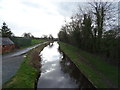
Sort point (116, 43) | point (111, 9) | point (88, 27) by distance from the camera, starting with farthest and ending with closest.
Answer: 1. point (88, 27)
2. point (111, 9)
3. point (116, 43)

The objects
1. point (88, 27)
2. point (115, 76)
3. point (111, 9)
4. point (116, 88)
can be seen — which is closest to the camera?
point (116, 88)

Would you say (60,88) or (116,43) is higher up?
(116,43)

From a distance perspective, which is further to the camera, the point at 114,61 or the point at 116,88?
the point at 114,61

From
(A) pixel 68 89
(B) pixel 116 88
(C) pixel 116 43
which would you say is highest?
(C) pixel 116 43

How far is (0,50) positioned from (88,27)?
19.0m

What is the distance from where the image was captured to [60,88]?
10.3 metres

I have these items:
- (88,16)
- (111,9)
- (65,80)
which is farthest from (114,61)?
(88,16)

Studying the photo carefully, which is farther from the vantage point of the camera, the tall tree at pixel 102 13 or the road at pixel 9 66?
the tall tree at pixel 102 13

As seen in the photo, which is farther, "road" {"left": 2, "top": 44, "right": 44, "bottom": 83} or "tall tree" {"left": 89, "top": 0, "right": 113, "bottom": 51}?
"tall tree" {"left": 89, "top": 0, "right": 113, "bottom": 51}

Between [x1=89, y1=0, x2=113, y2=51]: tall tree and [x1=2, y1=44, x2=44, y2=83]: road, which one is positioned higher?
[x1=89, y1=0, x2=113, y2=51]: tall tree

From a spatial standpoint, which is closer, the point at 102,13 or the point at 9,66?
the point at 9,66

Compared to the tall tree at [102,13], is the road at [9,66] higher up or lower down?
lower down

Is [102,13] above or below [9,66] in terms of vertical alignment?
above

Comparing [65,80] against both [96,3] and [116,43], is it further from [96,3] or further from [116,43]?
[96,3]
